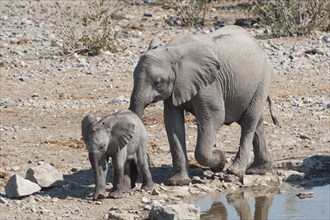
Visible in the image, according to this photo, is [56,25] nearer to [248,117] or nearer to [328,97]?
[328,97]

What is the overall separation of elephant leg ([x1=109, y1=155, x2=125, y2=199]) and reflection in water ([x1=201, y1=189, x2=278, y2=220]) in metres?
0.83

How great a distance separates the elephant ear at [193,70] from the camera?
1191 cm

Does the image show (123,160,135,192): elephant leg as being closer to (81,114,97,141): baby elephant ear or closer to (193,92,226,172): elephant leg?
(81,114,97,141): baby elephant ear

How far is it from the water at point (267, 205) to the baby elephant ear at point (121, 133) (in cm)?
101

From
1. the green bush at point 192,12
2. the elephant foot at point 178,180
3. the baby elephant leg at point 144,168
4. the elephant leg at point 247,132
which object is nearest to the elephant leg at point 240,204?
the elephant leg at point 247,132

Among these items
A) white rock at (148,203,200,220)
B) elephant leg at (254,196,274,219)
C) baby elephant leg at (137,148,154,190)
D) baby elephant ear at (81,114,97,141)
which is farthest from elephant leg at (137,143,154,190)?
elephant leg at (254,196,274,219)

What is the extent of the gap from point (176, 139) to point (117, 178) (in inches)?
37.0

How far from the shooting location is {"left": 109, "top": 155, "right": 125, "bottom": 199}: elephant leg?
11.5 meters

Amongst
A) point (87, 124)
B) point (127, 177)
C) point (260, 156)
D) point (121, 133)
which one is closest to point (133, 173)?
point (127, 177)

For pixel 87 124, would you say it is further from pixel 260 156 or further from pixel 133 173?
pixel 260 156

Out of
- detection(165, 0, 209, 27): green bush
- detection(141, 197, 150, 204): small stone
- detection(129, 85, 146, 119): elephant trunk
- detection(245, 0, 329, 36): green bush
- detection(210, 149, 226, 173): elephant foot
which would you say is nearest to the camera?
detection(141, 197, 150, 204): small stone

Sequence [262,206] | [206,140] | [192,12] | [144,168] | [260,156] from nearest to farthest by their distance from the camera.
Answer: [144,168], [262,206], [206,140], [260,156], [192,12]

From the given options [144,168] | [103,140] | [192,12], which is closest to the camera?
[103,140]

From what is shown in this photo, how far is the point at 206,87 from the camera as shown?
476 inches
